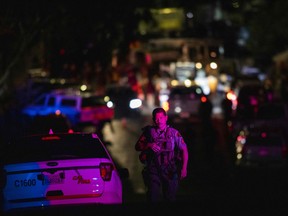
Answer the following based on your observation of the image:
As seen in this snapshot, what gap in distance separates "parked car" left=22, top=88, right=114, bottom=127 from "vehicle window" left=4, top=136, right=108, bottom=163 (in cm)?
2149

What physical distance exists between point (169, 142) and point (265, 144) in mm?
13233

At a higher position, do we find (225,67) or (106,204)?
(225,67)

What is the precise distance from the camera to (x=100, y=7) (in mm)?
30969

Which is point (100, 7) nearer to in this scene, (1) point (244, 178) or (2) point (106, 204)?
(1) point (244, 178)

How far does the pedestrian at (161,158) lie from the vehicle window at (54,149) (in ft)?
2.01

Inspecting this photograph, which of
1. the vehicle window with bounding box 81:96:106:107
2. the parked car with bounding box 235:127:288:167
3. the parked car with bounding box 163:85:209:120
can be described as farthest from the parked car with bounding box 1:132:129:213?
the vehicle window with bounding box 81:96:106:107

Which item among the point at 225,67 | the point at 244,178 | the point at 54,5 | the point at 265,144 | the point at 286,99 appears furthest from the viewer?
the point at 225,67

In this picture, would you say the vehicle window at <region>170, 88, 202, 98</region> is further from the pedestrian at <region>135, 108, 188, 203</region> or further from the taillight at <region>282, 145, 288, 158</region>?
the pedestrian at <region>135, 108, 188, 203</region>

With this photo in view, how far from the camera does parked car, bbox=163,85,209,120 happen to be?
33125 mm

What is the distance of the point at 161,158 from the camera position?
38.4ft

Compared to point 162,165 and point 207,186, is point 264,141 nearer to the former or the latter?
point 207,186

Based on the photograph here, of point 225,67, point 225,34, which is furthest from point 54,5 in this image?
point 225,34

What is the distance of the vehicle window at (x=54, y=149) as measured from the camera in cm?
1145

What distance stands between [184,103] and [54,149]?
2175 centimetres
